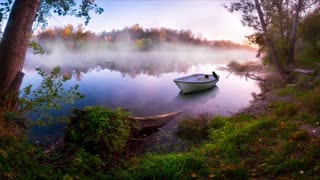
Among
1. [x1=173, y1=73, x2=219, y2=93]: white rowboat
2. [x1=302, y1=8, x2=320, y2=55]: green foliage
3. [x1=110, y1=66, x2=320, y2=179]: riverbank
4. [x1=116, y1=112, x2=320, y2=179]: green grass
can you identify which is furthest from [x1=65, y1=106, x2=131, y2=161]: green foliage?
[x1=302, y1=8, x2=320, y2=55]: green foliage

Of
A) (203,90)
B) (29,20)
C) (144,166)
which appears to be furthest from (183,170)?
(203,90)

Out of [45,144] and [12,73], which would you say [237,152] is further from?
[45,144]

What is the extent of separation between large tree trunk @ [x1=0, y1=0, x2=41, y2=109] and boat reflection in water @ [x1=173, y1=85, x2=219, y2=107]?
13763 mm

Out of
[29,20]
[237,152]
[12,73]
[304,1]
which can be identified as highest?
[304,1]

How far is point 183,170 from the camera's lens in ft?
21.7

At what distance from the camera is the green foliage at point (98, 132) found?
28.0 feet

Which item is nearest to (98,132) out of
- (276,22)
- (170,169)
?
(170,169)

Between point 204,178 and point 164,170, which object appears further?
point 164,170

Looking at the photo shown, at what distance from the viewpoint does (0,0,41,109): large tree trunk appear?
21.7ft

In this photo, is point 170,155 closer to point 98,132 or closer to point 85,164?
point 85,164

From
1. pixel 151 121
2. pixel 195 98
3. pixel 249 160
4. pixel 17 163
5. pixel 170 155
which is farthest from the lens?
pixel 195 98

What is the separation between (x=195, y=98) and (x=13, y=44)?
16.8 m

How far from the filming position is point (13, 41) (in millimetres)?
6660

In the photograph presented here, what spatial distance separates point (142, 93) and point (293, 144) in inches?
690
